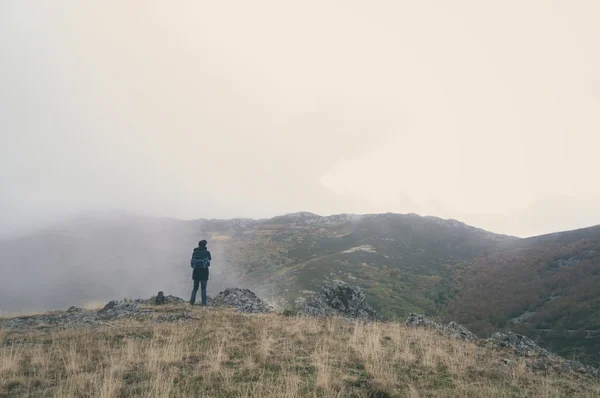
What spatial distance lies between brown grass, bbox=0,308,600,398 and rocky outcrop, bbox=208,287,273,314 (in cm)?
770

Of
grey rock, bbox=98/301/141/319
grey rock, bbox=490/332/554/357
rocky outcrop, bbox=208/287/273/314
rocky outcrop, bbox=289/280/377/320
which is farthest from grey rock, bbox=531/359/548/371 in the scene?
grey rock, bbox=98/301/141/319

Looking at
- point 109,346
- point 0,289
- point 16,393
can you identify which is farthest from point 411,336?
point 0,289

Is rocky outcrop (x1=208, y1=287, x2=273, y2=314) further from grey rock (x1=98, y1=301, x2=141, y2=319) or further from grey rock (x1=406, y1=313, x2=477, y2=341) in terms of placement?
grey rock (x1=406, y1=313, x2=477, y2=341)

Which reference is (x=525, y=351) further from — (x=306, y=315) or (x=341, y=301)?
(x=341, y=301)

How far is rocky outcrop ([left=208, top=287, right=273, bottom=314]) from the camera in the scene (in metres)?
18.3

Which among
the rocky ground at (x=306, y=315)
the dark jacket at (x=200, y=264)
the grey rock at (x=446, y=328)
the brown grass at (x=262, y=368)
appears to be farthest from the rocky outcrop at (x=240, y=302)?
the grey rock at (x=446, y=328)

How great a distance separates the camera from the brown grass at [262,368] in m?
5.62

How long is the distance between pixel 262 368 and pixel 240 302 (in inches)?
521

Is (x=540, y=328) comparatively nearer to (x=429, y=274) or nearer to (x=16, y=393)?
(x=429, y=274)

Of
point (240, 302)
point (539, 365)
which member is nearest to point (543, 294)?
point (539, 365)

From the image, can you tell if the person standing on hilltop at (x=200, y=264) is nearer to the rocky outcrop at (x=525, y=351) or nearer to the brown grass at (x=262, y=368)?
the brown grass at (x=262, y=368)

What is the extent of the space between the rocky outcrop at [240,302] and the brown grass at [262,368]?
7697mm

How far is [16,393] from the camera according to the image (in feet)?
18.7

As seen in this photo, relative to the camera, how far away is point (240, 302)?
63.7 ft
